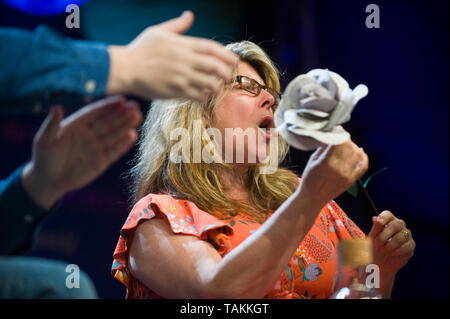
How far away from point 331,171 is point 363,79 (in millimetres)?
1381

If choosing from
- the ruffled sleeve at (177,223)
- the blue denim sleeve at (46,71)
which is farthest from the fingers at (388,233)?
the blue denim sleeve at (46,71)

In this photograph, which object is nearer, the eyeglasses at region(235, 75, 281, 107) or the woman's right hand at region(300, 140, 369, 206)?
the woman's right hand at region(300, 140, 369, 206)

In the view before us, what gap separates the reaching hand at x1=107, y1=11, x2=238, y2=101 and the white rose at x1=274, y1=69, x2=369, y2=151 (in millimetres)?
171

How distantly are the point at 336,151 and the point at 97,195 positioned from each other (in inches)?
49.6

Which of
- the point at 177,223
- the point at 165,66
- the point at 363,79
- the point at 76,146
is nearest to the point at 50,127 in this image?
the point at 76,146

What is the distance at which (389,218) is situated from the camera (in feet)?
3.83

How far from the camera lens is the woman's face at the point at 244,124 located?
1.24m

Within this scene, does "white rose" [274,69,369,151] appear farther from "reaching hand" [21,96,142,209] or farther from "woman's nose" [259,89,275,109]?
"woman's nose" [259,89,275,109]

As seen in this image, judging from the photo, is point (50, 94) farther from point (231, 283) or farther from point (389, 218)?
point (389, 218)

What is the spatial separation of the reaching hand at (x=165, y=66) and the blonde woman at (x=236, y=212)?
0.28 m

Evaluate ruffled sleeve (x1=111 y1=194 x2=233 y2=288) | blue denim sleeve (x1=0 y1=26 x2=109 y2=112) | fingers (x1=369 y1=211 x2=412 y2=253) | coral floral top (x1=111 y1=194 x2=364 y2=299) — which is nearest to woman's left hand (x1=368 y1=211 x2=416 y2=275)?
fingers (x1=369 y1=211 x2=412 y2=253)

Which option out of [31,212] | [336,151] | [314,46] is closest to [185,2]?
[314,46]

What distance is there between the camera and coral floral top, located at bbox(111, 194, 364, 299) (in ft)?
3.39
